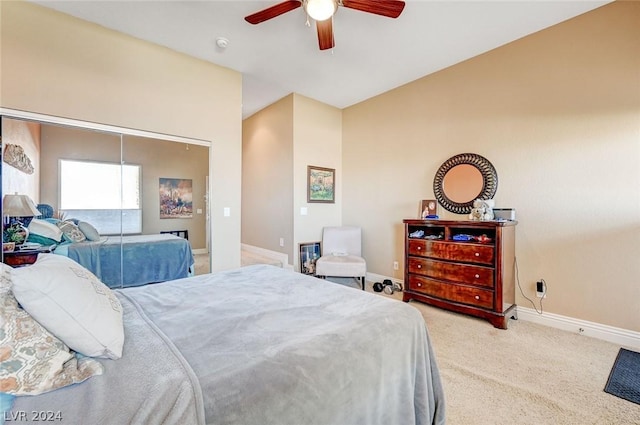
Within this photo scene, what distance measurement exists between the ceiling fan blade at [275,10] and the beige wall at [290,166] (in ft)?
6.73

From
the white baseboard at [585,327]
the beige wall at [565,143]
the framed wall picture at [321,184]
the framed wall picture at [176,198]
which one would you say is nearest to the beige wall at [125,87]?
the framed wall picture at [176,198]

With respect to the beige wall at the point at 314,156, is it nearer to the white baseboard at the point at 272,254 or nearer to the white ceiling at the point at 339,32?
the white baseboard at the point at 272,254

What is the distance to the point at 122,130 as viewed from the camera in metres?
2.77

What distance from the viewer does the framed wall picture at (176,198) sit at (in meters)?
3.05

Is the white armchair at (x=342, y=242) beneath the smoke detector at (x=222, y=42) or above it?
beneath

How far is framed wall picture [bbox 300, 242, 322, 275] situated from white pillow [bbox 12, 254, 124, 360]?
3.33 meters

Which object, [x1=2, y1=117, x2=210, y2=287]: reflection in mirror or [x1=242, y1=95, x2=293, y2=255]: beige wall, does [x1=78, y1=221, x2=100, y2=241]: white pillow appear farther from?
[x1=242, y1=95, x2=293, y2=255]: beige wall

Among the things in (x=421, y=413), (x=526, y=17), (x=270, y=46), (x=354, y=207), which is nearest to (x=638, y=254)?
(x=526, y=17)

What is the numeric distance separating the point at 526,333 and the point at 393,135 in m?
2.88

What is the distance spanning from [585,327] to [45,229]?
198 inches

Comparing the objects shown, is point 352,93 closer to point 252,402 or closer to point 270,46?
point 270,46

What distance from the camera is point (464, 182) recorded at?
3273mm

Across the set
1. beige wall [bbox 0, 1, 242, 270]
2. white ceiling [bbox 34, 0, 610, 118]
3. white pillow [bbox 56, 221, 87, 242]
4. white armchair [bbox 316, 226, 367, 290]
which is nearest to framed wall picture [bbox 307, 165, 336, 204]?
white armchair [bbox 316, 226, 367, 290]

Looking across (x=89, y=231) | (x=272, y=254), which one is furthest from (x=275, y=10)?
(x=272, y=254)
